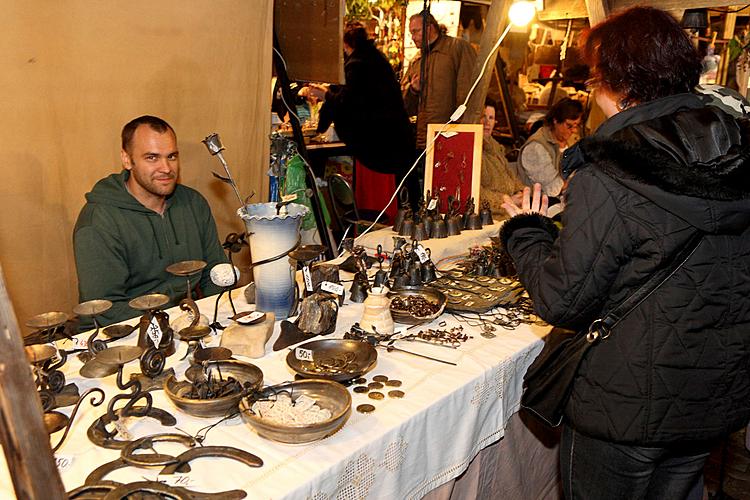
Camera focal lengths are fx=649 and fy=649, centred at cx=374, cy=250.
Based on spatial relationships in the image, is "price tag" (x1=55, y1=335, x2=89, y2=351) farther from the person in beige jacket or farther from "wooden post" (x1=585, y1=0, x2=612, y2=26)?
the person in beige jacket

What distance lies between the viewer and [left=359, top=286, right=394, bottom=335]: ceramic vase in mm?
2113

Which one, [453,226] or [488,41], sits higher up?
[488,41]

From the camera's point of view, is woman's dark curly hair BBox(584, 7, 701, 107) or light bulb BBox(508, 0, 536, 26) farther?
light bulb BBox(508, 0, 536, 26)

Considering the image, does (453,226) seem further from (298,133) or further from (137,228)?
(137,228)

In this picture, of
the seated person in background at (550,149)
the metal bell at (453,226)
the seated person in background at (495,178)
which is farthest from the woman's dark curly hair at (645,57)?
the seated person in background at (550,149)

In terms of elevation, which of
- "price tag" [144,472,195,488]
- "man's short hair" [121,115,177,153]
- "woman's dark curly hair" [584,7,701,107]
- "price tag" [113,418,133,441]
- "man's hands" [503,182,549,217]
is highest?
"woman's dark curly hair" [584,7,701,107]

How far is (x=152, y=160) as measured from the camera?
104 inches

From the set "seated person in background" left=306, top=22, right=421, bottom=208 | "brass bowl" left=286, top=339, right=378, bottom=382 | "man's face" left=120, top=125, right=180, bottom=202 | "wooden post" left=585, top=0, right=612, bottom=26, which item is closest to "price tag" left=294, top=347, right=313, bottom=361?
"brass bowl" left=286, top=339, right=378, bottom=382

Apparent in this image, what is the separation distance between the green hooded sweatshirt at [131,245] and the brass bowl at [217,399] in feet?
2.37

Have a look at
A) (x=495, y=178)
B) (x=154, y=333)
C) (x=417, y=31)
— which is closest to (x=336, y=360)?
(x=154, y=333)

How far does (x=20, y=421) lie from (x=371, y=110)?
4260 mm

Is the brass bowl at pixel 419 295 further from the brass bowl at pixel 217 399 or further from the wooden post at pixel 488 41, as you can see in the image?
the wooden post at pixel 488 41

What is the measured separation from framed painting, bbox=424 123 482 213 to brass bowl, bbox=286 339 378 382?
178cm

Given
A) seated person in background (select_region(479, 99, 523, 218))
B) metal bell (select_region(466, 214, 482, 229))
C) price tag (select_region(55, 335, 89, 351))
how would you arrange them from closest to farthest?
price tag (select_region(55, 335, 89, 351)) → metal bell (select_region(466, 214, 482, 229)) → seated person in background (select_region(479, 99, 523, 218))
